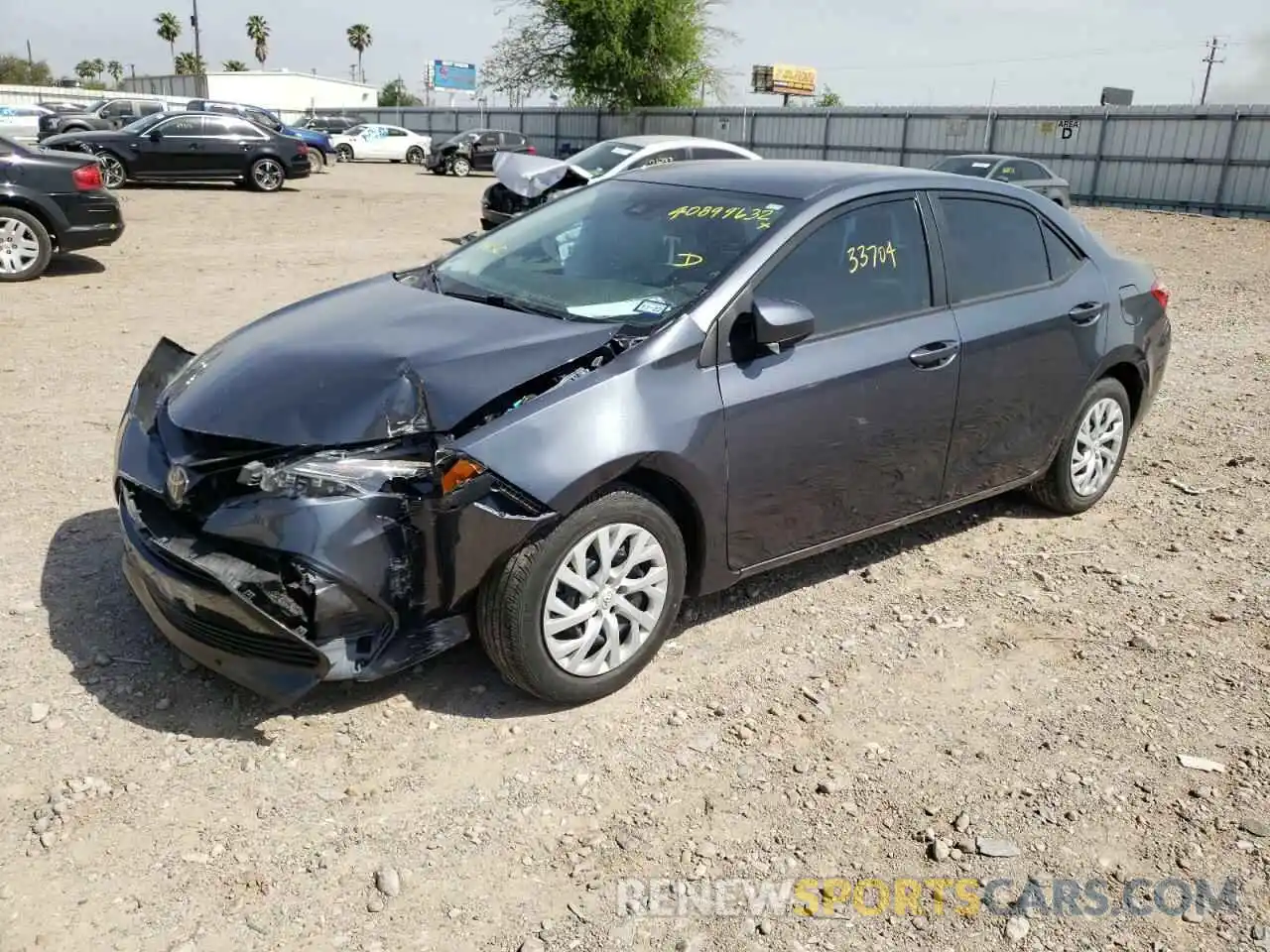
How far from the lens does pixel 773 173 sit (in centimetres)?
428

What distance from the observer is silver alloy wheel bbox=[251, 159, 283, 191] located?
20609 mm

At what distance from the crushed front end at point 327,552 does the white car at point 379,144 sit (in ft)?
112

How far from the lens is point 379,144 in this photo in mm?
35188

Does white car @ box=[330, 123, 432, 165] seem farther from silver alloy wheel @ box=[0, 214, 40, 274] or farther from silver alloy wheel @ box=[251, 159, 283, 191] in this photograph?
silver alloy wheel @ box=[0, 214, 40, 274]

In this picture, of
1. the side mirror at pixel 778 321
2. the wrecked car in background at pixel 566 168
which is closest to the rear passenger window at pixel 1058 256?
the side mirror at pixel 778 321

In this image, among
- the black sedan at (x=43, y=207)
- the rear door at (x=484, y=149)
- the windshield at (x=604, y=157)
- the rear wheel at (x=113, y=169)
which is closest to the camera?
the black sedan at (x=43, y=207)

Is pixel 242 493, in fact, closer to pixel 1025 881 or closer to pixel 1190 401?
pixel 1025 881

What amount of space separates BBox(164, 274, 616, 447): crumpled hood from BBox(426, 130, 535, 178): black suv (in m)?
28.0

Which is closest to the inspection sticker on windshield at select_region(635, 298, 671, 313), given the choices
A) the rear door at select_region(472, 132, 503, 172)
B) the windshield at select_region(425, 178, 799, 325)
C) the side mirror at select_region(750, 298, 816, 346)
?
the windshield at select_region(425, 178, 799, 325)

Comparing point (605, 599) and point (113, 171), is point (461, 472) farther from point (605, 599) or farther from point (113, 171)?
point (113, 171)

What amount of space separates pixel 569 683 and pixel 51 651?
5.92 ft

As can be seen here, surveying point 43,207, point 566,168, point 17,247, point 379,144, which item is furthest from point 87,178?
point 379,144

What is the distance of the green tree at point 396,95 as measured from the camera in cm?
8631

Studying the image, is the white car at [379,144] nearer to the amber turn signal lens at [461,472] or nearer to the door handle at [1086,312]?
the door handle at [1086,312]
